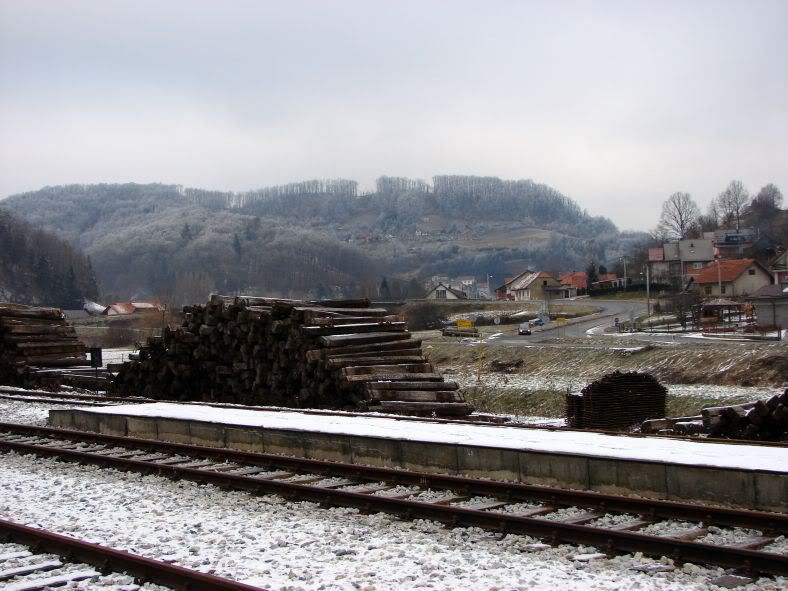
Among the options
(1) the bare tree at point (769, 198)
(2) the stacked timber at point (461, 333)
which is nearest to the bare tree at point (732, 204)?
(1) the bare tree at point (769, 198)

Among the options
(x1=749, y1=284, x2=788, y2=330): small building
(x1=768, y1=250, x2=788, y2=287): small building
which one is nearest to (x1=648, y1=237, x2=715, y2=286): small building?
Answer: (x1=768, y1=250, x2=788, y2=287): small building

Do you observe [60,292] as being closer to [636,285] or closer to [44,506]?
[636,285]

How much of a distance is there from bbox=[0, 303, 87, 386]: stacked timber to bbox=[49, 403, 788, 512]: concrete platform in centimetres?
1517

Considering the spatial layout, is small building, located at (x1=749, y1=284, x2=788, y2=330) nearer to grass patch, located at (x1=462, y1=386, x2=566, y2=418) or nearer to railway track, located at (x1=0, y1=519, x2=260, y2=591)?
grass patch, located at (x1=462, y1=386, x2=566, y2=418)

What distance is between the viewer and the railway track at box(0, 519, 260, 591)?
7215 mm

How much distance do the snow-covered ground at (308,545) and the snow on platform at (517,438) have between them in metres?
2.46

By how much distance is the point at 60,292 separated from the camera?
486 feet

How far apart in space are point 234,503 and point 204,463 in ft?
8.83

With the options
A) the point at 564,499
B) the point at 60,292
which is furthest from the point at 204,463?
the point at 60,292

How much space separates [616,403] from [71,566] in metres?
17.3

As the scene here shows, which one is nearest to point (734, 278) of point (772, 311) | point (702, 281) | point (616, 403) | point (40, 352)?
point (702, 281)

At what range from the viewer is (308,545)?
8.55m

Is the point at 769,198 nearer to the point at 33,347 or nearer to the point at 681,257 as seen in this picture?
the point at 681,257

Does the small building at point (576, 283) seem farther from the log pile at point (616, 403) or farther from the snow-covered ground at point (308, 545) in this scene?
the snow-covered ground at point (308, 545)
